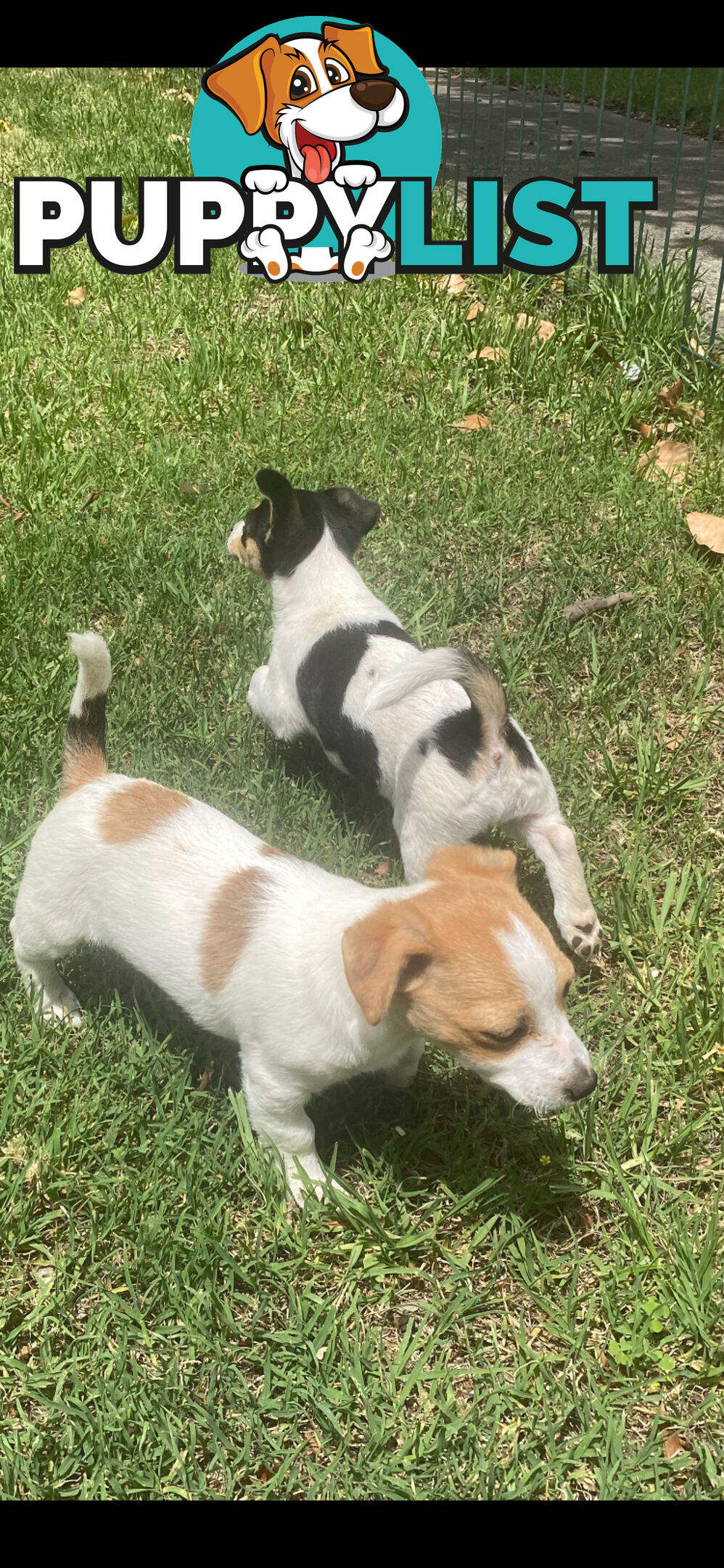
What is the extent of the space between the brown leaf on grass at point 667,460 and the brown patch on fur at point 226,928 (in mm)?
3090

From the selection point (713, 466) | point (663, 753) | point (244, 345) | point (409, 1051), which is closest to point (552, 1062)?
point (409, 1051)

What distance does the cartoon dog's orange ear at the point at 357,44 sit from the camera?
650 centimetres

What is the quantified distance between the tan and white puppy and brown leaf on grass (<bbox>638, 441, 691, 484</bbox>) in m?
2.94

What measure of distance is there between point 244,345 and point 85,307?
1088mm

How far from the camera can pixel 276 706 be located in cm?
362

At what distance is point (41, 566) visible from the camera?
14.4 feet

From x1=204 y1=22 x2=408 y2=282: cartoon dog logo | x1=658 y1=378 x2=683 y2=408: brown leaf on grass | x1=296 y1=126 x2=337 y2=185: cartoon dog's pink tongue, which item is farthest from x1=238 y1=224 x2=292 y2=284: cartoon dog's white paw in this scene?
x1=658 y1=378 x2=683 y2=408: brown leaf on grass

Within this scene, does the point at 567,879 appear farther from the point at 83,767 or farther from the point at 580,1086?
the point at 83,767

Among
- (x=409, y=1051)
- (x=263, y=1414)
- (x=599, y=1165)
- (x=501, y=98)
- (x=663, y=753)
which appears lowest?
(x=263, y=1414)

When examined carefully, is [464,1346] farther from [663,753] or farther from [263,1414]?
[663,753]

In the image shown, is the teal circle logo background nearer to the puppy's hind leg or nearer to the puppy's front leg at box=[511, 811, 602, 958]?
the puppy's front leg at box=[511, 811, 602, 958]

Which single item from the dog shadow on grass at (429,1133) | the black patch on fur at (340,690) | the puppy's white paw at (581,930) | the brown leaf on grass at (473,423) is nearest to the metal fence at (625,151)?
the brown leaf on grass at (473,423)

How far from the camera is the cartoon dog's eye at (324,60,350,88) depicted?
6457 millimetres

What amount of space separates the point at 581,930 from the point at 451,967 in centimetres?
94
